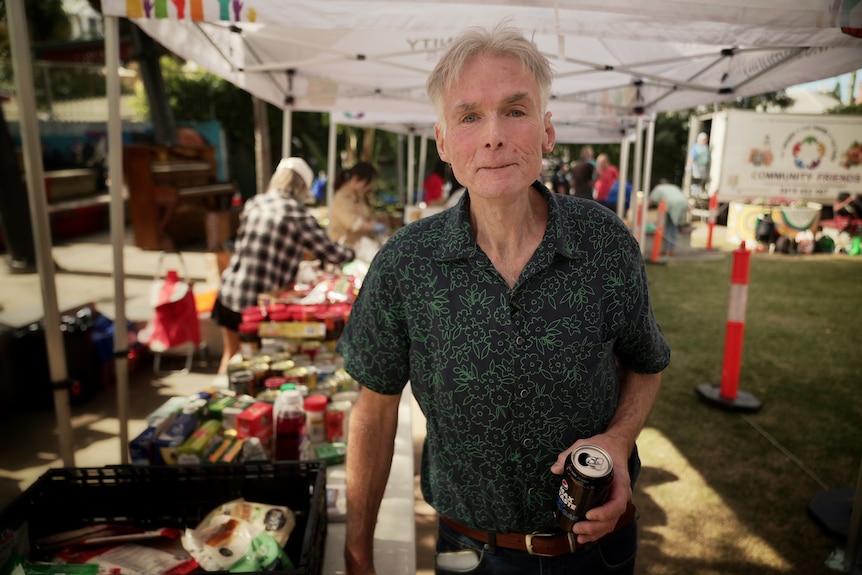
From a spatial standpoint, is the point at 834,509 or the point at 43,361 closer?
the point at 834,509

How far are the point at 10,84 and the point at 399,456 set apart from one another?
17.4 metres

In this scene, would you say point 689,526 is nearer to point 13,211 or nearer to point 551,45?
point 551,45

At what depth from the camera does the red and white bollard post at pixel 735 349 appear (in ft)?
15.1

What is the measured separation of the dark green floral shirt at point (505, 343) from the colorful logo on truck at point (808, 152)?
16943mm

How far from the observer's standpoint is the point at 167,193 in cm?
1144

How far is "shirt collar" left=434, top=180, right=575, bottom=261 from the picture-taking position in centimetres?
133

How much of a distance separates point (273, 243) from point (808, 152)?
16.3 metres

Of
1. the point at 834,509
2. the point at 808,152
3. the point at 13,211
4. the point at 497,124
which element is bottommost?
the point at 834,509

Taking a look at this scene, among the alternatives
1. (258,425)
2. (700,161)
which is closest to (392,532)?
(258,425)

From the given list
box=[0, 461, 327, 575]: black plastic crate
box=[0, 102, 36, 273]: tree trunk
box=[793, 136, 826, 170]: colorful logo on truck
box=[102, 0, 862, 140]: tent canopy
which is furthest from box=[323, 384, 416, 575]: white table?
box=[793, 136, 826, 170]: colorful logo on truck

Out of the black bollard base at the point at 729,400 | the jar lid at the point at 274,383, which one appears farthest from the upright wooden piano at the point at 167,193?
the black bollard base at the point at 729,400

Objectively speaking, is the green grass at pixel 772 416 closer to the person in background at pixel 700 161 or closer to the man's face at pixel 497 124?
the man's face at pixel 497 124

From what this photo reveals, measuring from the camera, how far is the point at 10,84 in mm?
14570

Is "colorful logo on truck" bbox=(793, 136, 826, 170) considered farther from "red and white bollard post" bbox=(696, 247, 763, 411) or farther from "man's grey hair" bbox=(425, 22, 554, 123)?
"man's grey hair" bbox=(425, 22, 554, 123)
